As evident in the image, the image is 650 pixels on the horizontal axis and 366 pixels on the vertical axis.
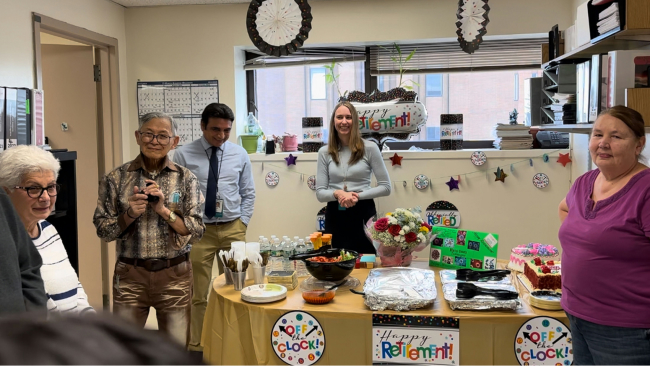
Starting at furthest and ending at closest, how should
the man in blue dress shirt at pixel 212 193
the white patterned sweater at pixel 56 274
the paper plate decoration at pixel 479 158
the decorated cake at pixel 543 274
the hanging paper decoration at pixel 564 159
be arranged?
the paper plate decoration at pixel 479 158
the hanging paper decoration at pixel 564 159
the man in blue dress shirt at pixel 212 193
the decorated cake at pixel 543 274
the white patterned sweater at pixel 56 274

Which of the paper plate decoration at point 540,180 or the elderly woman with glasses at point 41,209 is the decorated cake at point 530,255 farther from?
the elderly woman with glasses at point 41,209

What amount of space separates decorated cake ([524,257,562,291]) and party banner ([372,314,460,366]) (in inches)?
19.2

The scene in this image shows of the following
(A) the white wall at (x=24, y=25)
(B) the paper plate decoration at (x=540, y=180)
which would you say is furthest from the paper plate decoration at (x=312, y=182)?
(A) the white wall at (x=24, y=25)

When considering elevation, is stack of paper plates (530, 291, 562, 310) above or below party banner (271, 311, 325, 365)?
above

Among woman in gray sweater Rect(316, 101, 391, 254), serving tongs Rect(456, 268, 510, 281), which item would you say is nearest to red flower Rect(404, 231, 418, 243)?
serving tongs Rect(456, 268, 510, 281)

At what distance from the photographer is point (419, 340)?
7.14 feet

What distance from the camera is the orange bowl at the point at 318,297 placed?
7.68 feet

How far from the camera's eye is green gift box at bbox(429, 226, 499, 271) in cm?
273

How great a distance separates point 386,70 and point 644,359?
11.1 ft

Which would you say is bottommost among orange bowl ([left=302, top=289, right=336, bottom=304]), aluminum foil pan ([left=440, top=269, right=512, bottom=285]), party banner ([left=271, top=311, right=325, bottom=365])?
party banner ([left=271, top=311, right=325, bottom=365])

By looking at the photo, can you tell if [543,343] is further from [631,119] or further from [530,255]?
[631,119]

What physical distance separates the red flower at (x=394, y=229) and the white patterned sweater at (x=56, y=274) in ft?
4.69

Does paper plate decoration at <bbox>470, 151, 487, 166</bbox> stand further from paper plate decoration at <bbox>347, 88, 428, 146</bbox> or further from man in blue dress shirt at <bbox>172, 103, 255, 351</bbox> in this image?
man in blue dress shirt at <bbox>172, 103, 255, 351</bbox>

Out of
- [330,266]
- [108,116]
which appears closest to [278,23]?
[330,266]
